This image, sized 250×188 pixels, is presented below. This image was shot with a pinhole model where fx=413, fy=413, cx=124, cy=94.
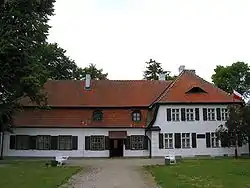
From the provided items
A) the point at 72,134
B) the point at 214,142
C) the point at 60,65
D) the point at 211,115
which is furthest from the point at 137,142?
the point at 60,65

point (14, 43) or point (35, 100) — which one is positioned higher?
point (14, 43)

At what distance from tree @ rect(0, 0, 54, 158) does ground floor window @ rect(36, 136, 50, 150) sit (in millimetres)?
9723

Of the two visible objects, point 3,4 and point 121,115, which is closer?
point 3,4

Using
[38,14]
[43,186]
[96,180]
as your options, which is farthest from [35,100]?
[43,186]

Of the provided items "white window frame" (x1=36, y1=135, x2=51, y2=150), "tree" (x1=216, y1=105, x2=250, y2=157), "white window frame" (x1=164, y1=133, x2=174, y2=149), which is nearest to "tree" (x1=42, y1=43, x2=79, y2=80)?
"white window frame" (x1=36, y1=135, x2=51, y2=150)

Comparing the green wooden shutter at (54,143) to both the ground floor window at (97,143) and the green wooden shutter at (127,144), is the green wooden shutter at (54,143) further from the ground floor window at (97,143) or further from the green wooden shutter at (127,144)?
the green wooden shutter at (127,144)

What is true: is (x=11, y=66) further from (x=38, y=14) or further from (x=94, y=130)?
(x=94, y=130)

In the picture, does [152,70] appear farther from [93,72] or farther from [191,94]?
[191,94]

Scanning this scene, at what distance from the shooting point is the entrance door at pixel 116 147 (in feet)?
141

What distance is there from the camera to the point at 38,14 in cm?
Result: 3312

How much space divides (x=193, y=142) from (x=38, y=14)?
65.1 feet

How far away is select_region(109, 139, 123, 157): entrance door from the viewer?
141 feet

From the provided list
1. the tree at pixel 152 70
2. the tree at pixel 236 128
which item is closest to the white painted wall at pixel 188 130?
the tree at pixel 236 128

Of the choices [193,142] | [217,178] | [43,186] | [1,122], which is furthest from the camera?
[193,142]
